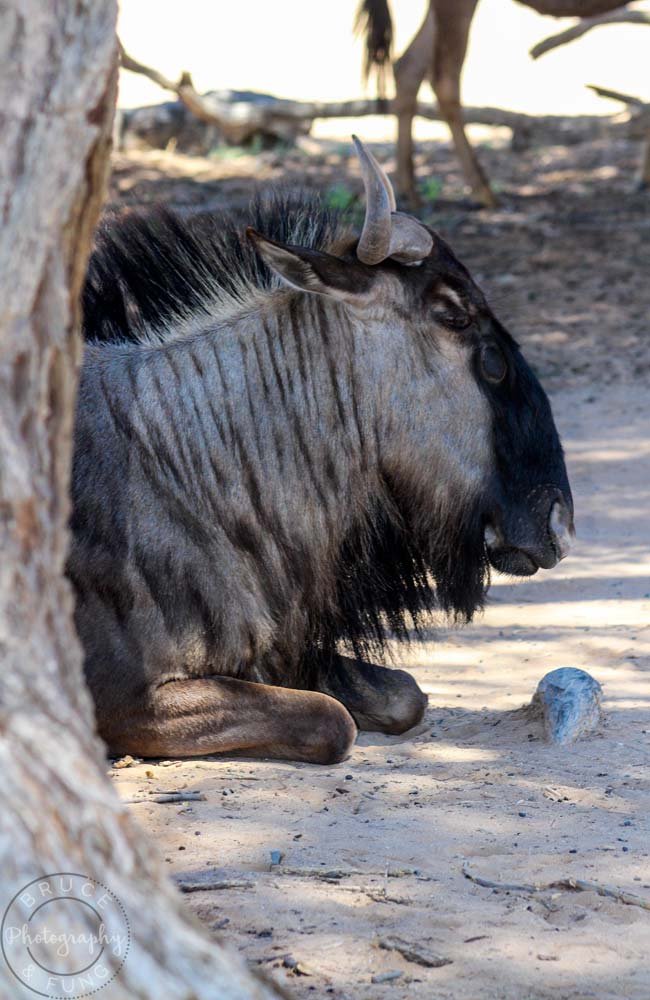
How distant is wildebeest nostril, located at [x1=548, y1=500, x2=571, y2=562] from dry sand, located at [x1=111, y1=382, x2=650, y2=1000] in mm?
536

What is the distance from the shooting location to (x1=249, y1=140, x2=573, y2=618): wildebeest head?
12.8 ft

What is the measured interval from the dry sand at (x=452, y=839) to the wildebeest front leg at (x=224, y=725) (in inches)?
2.1

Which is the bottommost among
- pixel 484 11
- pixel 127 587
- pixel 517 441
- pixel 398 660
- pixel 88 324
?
pixel 398 660

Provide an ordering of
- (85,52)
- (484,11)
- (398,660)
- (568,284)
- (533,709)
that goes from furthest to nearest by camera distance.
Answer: (484,11) → (568,284) → (398,660) → (533,709) → (85,52)

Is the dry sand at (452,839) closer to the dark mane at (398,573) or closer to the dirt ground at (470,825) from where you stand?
the dirt ground at (470,825)

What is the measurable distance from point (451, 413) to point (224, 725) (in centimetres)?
111

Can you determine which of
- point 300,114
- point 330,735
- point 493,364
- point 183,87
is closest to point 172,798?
point 330,735

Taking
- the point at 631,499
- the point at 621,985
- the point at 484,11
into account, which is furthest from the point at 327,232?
the point at 484,11

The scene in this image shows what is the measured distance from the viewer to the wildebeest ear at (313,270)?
3.57 meters

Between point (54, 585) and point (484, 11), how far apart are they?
29.1 meters

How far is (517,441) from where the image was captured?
3.98 m

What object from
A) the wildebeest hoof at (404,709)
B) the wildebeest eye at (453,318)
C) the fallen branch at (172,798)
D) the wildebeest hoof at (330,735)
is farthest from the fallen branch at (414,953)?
the wildebeest eye at (453,318)

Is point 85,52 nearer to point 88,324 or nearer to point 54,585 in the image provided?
point 54,585

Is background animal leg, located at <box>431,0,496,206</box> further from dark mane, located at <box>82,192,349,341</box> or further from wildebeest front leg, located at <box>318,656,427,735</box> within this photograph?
wildebeest front leg, located at <box>318,656,427,735</box>
